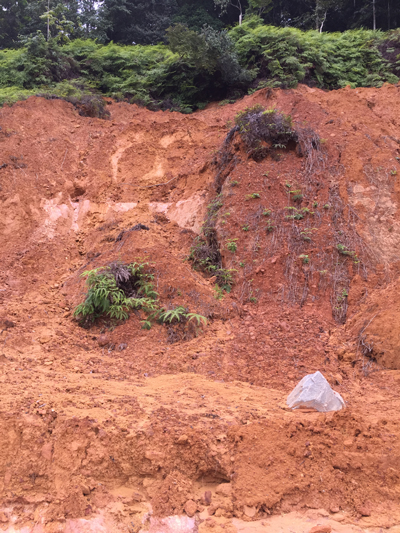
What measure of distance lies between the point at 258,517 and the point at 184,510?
0.63m

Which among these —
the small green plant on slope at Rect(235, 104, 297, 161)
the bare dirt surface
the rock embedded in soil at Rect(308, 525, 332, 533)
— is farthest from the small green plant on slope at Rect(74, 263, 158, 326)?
the rock embedded in soil at Rect(308, 525, 332, 533)

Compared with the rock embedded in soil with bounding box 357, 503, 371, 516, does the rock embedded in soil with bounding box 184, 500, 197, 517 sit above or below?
above

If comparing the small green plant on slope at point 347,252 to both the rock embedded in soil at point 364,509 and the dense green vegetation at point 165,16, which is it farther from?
the dense green vegetation at point 165,16

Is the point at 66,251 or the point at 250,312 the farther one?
the point at 66,251

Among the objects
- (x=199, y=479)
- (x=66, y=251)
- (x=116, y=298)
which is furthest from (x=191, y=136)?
(x=199, y=479)

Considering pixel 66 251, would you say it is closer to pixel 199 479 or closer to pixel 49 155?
pixel 49 155

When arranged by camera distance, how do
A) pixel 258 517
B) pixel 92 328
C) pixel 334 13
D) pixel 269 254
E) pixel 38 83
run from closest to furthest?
pixel 258 517, pixel 92 328, pixel 269 254, pixel 38 83, pixel 334 13

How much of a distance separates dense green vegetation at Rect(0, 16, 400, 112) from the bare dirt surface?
3.94 feet

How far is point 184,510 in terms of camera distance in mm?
3385

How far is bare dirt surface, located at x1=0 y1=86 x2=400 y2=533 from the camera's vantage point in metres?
3.50

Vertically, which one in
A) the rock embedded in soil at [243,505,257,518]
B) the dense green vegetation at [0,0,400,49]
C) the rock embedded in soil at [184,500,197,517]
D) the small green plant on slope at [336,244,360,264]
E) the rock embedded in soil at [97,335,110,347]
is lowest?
the rock embedded in soil at [243,505,257,518]

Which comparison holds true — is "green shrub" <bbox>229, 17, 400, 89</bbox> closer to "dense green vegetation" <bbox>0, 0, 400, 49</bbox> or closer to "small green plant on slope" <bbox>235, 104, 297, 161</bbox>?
"small green plant on slope" <bbox>235, 104, 297, 161</bbox>

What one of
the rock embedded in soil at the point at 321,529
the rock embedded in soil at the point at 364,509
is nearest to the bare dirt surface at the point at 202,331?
the rock embedded in soil at the point at 364,509

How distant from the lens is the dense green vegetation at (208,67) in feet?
48.7
